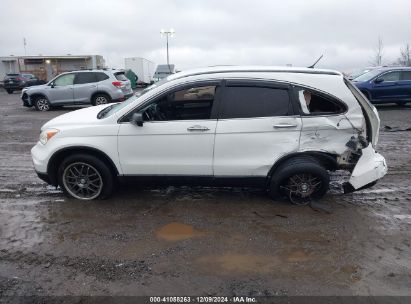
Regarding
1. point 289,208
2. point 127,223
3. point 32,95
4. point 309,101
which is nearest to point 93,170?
point 127,223

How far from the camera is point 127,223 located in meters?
4.82

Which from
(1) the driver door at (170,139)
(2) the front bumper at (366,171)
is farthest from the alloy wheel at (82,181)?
(2) the front bumper at (366,171)

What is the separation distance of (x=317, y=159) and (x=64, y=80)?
1404cm

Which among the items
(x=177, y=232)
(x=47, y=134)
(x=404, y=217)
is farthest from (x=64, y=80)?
(x=404, y=217)

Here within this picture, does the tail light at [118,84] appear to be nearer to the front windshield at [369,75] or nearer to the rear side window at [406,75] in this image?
the front windshield at [369,75]

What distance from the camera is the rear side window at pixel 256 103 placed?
5.04 meters

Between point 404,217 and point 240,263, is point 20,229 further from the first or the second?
point 404,217

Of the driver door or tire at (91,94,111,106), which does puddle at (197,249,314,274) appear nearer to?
the driver door

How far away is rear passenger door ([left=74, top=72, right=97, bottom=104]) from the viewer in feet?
53.2

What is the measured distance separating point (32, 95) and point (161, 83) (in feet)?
44.3

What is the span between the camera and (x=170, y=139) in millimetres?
5062

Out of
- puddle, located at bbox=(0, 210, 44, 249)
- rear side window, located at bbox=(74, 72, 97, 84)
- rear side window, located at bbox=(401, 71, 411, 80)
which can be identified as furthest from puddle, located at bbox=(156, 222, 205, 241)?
rear side window, located at bbox=(401, 71, 411, 80)

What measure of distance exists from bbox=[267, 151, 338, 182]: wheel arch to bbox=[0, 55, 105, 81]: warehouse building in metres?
36.2

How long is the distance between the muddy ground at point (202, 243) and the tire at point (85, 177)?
14 centimetres
